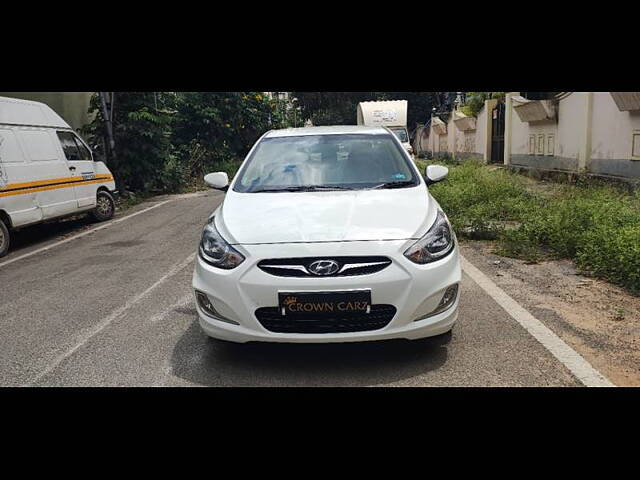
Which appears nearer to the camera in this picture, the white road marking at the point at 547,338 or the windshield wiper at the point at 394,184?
the white road marking at the point at 547,338

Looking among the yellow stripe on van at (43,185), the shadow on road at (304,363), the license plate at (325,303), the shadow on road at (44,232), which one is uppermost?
the license plate at (325,303)

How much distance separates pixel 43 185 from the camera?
10.2 metres

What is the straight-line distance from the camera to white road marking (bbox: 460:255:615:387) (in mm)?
3676

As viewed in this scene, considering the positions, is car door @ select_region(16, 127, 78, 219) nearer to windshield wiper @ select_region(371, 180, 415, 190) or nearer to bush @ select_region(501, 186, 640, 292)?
windshield wiper @ select_region(371, 180, 415, 190)

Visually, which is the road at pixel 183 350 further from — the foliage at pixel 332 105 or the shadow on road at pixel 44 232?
the foliage at pixel 332 105

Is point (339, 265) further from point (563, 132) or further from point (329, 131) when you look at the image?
point (563, 132)

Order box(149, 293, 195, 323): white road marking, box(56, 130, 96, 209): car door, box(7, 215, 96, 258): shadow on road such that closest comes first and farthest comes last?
box(149, 293, 195, 323): white road marking < box(7, 215, 96, 258): shadow on road < box(56, 130, 96, 209): car door

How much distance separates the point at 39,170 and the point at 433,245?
8.35 meters

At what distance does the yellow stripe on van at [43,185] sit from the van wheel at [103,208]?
397 mm

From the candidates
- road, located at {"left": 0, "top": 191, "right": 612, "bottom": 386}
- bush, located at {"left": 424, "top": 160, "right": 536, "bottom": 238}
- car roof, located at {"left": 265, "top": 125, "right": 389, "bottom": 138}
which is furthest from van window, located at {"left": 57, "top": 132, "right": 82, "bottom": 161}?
bush, located at {"left": 424, "top": 160, "right": 536, "bottom": 238}

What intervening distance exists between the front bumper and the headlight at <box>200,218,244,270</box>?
1.9 inches

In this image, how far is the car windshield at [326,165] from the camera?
4.88 metres

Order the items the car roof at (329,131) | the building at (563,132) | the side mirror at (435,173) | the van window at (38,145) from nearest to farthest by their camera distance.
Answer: the side mirror at (435,173), the car roof at (329,131), the van window at (38,145), the building at (563,132)

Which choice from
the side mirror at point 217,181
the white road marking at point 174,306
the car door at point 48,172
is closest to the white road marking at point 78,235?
the car door at point 48,172
